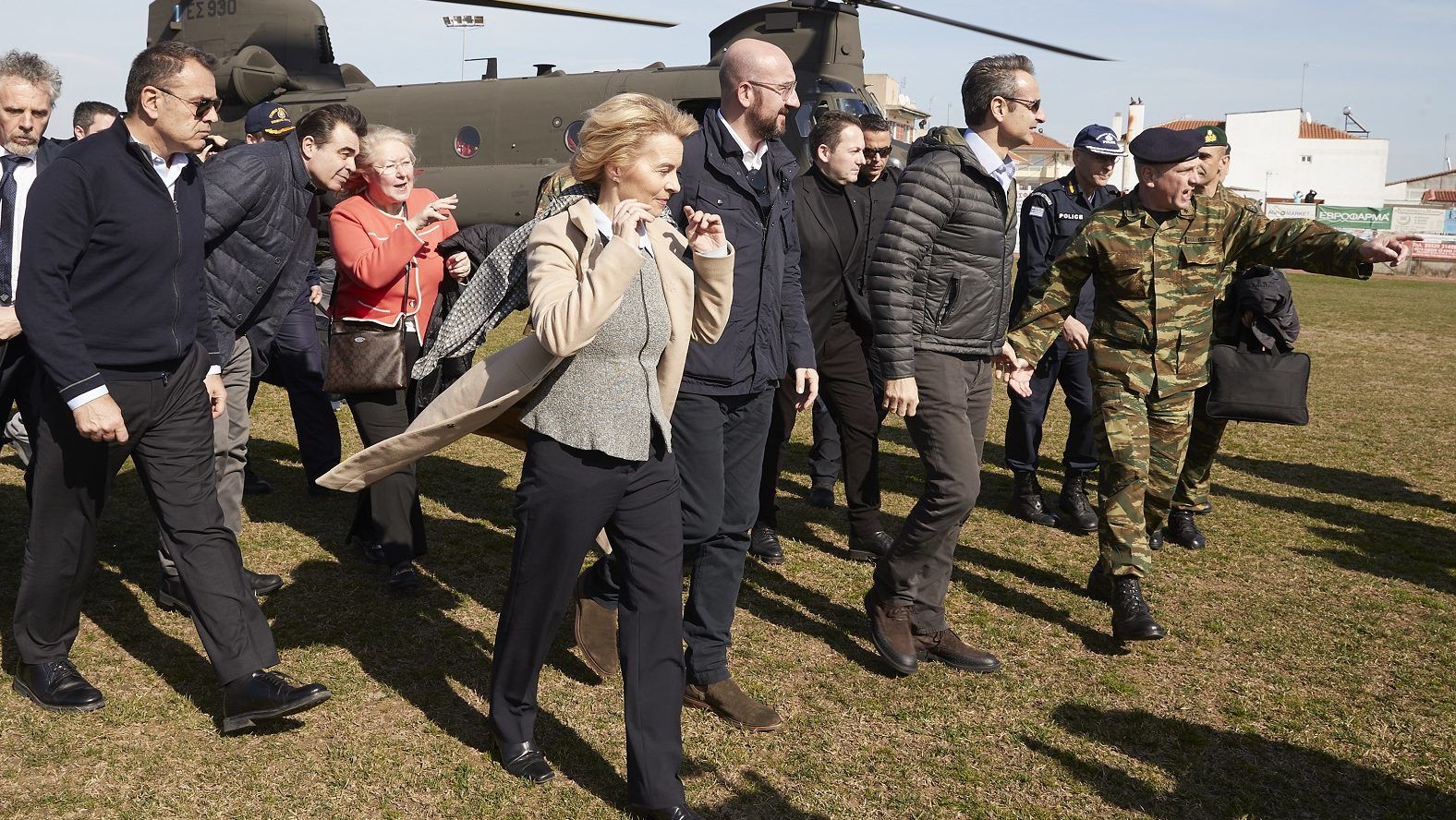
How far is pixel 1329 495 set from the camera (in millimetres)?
7539

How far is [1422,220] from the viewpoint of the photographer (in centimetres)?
4500

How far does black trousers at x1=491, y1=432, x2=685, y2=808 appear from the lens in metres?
3.18

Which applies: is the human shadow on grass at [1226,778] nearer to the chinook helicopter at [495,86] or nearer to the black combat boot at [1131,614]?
the black combat boot at [1131,614]

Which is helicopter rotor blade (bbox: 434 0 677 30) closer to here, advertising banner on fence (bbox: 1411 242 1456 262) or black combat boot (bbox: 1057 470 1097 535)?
black combat boot (bbox: 1057 470 1097 535)

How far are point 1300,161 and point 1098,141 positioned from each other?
81.0 metres

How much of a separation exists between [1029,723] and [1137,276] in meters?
1.88

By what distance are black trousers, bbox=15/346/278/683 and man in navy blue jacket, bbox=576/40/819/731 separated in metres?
1.25

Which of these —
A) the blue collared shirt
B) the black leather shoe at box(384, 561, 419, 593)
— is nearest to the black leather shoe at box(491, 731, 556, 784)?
the black leather shoe at box(384, 561, 419, 593)

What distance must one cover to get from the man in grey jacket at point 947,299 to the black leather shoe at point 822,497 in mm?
2489

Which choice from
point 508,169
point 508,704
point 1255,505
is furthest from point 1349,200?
point 508,704

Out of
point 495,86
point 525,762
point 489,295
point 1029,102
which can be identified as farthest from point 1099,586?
point 495,86

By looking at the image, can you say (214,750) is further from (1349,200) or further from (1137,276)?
(1349,200)

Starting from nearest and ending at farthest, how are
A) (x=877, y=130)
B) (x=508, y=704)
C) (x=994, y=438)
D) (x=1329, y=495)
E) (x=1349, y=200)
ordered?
(x=508, y=704) < (x=877, y=130) < (x=1329, y=495) < (x=994, y=438) < (x=1349, y=200)

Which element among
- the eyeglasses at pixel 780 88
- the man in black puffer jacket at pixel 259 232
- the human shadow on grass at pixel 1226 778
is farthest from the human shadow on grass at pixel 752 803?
the eyeglasses at pixel 780 88
